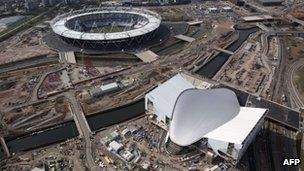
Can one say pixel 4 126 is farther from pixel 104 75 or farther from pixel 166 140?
pixel 166 140

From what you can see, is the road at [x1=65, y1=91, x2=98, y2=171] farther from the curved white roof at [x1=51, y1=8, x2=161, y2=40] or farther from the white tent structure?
the curved white roof at [x1=51, y1=8, x2=161, y2=40]

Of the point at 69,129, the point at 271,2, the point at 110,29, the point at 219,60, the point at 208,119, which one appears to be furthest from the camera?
the point at 271,2

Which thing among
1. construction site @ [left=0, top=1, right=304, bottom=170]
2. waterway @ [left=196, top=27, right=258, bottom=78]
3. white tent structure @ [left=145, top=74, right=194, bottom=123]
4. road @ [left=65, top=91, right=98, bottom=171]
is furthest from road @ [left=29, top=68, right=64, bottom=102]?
waterway @ [left=196, top=27, right=258, bottom=78]

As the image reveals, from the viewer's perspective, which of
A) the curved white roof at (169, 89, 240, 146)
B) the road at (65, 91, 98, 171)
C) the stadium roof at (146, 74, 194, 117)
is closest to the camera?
the road at (65, 91, 98, 171)

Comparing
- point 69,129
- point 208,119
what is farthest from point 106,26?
point 208,119

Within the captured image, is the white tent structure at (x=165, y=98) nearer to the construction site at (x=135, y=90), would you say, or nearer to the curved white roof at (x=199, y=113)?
the curved white roof at (x=199, y=113)

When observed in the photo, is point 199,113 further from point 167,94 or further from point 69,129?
point 69,129

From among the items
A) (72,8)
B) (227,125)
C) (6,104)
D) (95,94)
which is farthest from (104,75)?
(72,8)
